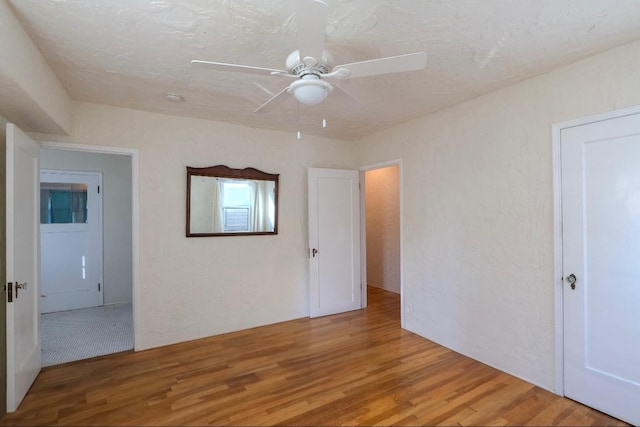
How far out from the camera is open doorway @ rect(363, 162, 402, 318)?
567cm

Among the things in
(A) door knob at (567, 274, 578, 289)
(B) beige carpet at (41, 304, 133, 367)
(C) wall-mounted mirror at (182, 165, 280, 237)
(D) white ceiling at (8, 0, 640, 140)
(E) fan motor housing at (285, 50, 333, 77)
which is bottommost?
(B) beige carpet at (41, 304, 133, 367)

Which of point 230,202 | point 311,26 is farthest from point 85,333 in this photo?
point 311,26

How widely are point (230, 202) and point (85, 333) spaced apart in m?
2.33

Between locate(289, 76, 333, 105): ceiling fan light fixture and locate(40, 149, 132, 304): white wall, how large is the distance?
4401mm

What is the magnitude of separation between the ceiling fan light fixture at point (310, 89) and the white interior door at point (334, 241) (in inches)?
94.0

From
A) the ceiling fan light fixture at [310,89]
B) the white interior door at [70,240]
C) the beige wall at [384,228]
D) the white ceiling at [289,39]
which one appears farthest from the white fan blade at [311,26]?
the white interior door at [70,240]

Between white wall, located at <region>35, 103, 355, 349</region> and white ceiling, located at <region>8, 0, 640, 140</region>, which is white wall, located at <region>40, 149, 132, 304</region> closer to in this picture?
white wall, located at <region>35, 103, 355, 349</region>

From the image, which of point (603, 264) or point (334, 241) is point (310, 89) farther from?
point (334, 241)

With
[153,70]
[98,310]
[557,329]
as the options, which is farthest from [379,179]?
[98,310]

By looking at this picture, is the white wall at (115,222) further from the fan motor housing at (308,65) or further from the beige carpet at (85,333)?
the fan motor housing at (308,65)

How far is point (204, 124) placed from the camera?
362cm

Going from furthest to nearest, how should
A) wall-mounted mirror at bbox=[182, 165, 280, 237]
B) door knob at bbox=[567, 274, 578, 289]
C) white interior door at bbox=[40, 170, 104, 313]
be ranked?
white interior door at bbox=[40, 170, 104, 313]
wall-mounted mirror at bbox=[182, 165, 280, 237]
door knob at bbox=[567, 274, 578, 289]

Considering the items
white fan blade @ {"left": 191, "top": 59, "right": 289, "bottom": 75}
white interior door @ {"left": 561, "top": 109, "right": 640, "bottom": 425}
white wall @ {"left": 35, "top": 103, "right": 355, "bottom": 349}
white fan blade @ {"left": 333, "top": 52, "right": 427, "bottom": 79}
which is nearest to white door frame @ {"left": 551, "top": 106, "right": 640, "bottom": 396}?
white interior door @ {"left": 561, "top": 109, "right": 640, "bottom": 425}

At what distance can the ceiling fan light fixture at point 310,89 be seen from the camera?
176 cm
